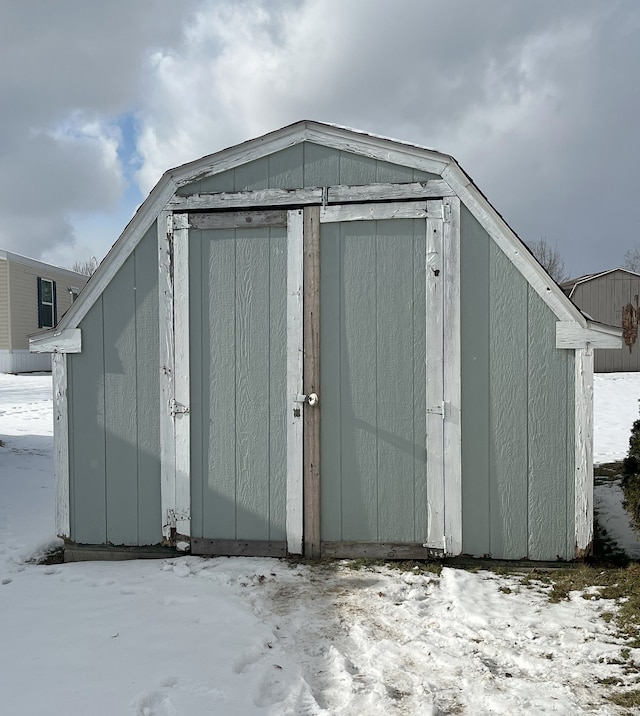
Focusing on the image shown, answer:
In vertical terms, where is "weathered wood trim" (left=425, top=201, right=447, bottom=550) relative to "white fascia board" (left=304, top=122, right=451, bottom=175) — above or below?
below

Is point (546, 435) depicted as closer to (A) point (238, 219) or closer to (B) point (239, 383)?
(B) point (239, 383)

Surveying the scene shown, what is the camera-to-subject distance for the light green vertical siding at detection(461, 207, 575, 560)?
3738 millimetres

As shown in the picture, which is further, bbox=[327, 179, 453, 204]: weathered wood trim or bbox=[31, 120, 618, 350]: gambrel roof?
bbox=[327, 179, 453, 204]: weathered wood trim

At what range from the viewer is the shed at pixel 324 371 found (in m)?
3.76

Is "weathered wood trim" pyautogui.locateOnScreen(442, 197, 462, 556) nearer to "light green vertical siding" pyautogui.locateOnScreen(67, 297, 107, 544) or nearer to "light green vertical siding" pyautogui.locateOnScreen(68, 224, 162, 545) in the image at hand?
"light green vertical siding" pyautogui.locateOnScreen(68, 224, 162, 545)

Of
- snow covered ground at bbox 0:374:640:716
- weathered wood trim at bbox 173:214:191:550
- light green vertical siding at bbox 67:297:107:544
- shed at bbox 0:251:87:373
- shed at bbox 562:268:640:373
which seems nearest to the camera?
snow covered ground at bbox 0:374:640:716

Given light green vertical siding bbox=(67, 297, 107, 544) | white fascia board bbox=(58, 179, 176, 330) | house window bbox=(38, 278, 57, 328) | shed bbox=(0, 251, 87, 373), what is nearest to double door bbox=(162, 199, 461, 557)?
white fascia board bbox=(58, 179, 176, 330)

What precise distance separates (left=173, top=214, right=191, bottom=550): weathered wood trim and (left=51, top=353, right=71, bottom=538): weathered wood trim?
85 cm

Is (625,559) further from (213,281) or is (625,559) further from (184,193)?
(184,193)

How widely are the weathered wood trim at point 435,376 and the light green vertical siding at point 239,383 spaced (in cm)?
100

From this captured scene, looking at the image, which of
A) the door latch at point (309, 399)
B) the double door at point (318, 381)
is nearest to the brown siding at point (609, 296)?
the double door at point (318, 381)

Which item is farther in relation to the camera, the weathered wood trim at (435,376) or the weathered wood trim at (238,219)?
the weathered wood trim at (238,219)

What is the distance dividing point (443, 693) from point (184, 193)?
3447 mm

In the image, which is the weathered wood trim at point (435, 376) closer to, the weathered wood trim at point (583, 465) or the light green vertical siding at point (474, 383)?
the light green vertical siding at point (474, 383)
